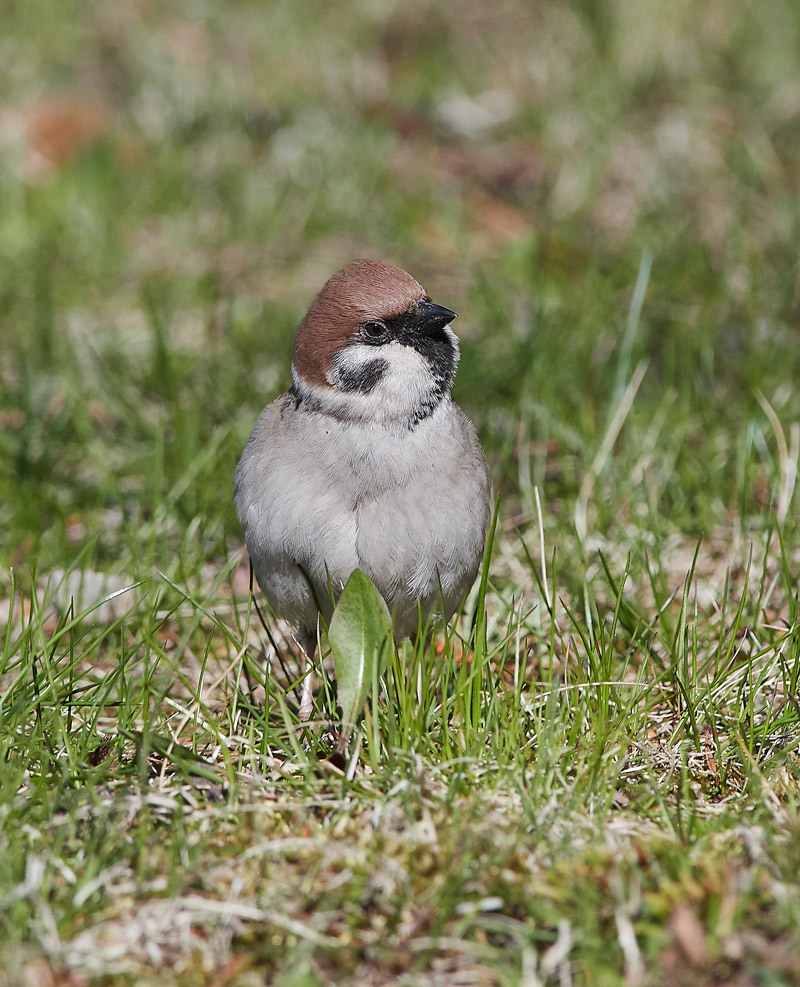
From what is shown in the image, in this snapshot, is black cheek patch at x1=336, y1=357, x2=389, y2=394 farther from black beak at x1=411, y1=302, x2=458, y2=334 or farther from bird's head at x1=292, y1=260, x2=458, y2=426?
black beak at x1=411, y1=302, x2=458, y2=334

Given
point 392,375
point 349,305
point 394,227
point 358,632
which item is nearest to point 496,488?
point 392,375

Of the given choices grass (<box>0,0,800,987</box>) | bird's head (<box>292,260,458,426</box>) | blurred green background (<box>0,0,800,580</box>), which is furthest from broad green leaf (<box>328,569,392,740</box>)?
blurred green background (<box>0,0,800,580</box>)

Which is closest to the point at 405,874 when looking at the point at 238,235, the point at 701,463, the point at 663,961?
the point at 663,961

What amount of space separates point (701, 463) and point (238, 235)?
347 cm

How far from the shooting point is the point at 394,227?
7.38 m

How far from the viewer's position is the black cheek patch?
12.9 ft

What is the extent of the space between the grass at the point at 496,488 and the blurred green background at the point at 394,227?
0.10 feet

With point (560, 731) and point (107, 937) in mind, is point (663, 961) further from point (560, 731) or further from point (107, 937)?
point (107, 937)

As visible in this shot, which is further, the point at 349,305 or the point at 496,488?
the point at 496,488

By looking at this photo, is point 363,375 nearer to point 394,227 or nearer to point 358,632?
point 358,632

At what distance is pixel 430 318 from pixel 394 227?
364 cm

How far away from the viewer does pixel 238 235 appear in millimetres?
7109

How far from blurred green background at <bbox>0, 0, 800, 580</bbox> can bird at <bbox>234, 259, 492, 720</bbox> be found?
0.71 m

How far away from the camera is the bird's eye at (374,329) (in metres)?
3.94
